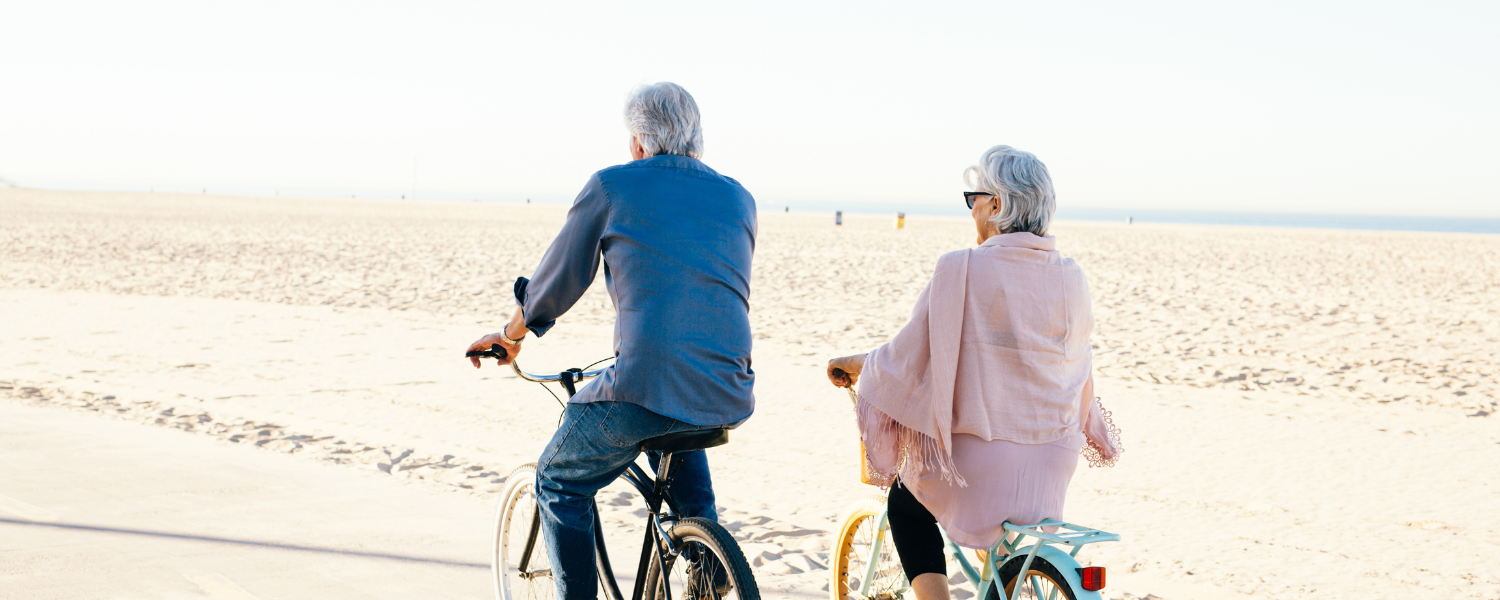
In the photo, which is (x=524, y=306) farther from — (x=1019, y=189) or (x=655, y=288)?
(x=1019, y=189)

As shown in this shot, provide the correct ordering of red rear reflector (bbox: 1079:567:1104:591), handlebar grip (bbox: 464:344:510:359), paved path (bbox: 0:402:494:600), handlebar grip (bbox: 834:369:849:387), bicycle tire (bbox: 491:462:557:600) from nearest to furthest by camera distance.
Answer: red rear reflector (bbox: 1079:567:1104:591) < handlebar grip (bbox: 834:369:849:387) < handlebar grip (bbox: 464:344:510:359) < bicycle tire (bbox: 491:462:557:600) < paved path (bbox: 0:402:494:600)

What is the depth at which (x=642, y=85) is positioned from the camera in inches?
108

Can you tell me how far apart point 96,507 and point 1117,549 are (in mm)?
4338

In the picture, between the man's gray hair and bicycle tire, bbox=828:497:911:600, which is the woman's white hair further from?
bicycle tire, bbox=828:497:911:600

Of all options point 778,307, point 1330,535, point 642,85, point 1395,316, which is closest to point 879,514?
point 642,85

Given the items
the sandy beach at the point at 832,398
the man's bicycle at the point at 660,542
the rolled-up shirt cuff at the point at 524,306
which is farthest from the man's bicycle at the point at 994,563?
the sandy beach at the point at 832,398

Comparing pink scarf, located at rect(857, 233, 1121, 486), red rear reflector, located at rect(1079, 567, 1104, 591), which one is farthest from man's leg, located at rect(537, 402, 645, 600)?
red rear reflector, located at rect(1079, 567, 1104, 591)

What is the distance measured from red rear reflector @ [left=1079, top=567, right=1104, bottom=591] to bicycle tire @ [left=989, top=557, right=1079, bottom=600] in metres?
0.03

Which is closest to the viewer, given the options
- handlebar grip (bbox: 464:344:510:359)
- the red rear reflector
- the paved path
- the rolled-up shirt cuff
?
the red rear reflector

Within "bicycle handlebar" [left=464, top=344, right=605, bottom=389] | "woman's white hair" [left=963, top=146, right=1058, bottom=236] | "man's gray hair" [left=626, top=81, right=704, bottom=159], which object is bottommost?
"bicycle handlebar" [left=464, top=344, right=605, bottom=389]

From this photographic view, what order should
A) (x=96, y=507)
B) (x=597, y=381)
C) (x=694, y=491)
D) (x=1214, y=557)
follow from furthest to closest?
1. (x=96, y=507)
2. (x=1214, y=557)
3. (x=694, y=491)
4. (x=597, y=381)

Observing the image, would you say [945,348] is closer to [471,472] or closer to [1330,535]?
[1330,535]

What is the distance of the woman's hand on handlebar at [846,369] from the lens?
2877 millimetres

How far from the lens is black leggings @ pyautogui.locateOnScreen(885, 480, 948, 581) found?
283 cm
